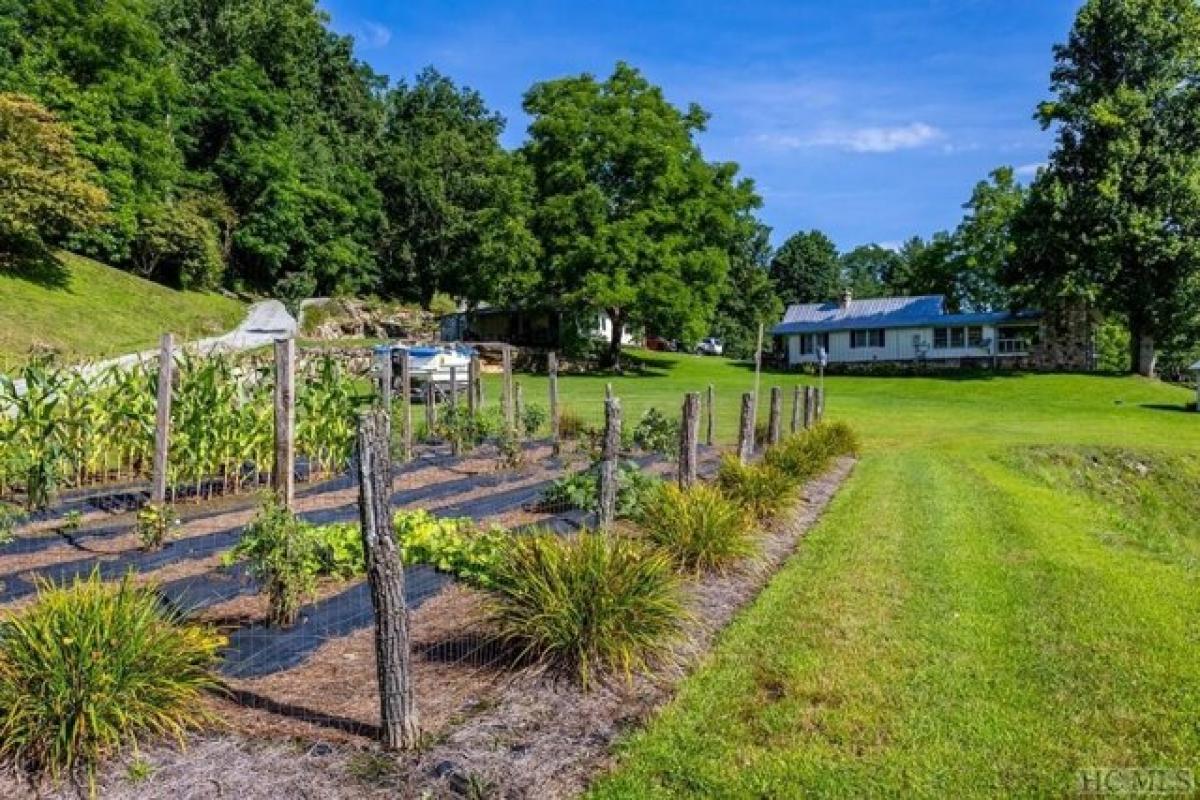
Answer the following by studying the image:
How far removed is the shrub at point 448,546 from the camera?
558 cm

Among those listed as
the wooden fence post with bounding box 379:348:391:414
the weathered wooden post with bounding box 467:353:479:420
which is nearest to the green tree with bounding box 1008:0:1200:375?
the weathered wooden post with bounding box 467:353:479:420

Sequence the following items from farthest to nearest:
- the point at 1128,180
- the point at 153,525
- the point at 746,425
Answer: the point at 1128,180
the point at 746,425
the point at 153,525

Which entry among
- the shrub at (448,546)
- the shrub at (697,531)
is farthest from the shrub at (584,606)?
the shrub at (697,531)

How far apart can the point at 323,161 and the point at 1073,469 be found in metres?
37.1

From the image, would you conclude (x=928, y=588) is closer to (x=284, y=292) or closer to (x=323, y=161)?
(x=284, y=292)

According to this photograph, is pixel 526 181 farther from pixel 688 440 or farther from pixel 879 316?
pixel 688 440

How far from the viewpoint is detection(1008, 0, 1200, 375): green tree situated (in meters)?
30.7

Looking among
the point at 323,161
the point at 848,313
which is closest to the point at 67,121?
the point at 323,161

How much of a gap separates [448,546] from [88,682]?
2779 mm

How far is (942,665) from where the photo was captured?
463 centimetres

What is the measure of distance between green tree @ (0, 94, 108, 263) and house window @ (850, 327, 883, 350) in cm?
3568

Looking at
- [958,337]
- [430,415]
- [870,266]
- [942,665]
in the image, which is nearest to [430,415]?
[430,415]

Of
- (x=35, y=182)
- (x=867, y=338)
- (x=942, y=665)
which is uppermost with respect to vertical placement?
(x=35, y=182)

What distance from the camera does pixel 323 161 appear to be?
41.9 m
